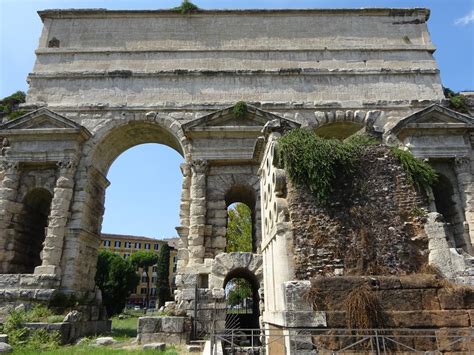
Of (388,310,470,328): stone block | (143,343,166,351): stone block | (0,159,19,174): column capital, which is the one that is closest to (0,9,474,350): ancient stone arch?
→ (0,159,19,174): column capital

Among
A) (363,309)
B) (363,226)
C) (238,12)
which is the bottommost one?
(363,309)

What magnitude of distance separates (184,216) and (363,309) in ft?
29.0

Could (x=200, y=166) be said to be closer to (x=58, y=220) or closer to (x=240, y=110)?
(x=240, y=110)

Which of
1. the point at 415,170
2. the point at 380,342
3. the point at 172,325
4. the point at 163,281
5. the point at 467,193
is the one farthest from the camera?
the point at 163,281

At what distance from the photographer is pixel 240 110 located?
13.6m

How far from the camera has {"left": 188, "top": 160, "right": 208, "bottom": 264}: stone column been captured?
40.1ft

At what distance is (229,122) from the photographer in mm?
13766

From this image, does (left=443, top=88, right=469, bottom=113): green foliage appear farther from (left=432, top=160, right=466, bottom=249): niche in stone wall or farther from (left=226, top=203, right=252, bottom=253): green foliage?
(left=226, top=203, right=252, bottom=253): green foliage

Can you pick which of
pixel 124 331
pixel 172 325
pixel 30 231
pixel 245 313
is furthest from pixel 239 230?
pixel 172 325

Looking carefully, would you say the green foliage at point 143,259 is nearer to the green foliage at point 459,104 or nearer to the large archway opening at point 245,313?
the large archway opening at point 245,313

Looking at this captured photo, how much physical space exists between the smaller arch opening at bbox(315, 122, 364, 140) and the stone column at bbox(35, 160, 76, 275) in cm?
965

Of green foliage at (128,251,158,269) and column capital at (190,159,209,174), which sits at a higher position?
green foliage at (128,251,158,269)

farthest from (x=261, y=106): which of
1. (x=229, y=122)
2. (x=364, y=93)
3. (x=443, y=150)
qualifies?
(x=443, y=150)

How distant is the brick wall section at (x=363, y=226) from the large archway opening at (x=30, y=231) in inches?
441
